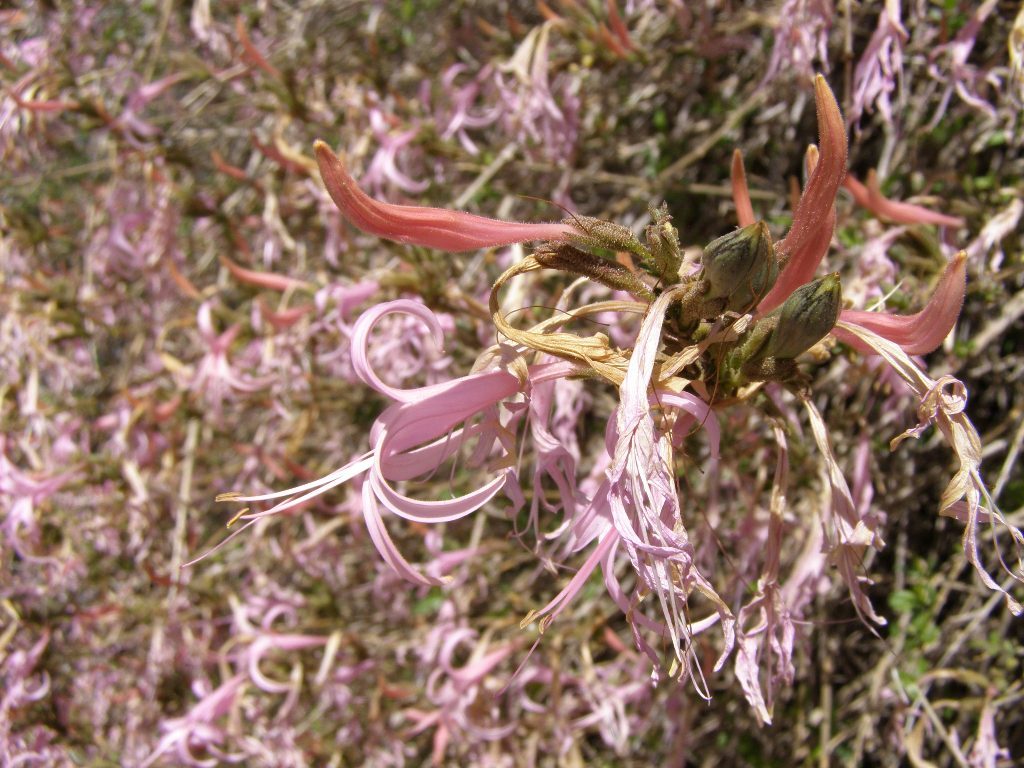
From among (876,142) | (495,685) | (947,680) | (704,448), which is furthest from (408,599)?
(876,142)

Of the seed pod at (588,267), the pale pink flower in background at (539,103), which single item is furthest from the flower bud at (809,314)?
the pale pink flower in background at (539,103)

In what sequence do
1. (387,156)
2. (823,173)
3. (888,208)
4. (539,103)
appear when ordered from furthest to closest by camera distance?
(387,156) → (539,103) → (888,208) → (823,173)

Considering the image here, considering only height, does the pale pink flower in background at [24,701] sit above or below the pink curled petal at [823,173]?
below

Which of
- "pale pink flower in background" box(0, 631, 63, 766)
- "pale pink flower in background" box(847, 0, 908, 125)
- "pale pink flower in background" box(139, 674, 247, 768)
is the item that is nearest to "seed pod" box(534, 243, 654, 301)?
"pale pink flower in background" box(847, 0, 908, 125)

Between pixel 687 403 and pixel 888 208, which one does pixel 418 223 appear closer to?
pixel 687 403

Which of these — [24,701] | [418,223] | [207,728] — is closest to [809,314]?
[418,223]

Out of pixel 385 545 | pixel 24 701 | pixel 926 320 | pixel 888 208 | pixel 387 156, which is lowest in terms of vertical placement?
pixel 24 701

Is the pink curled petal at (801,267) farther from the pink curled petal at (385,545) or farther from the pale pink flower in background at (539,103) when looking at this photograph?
the pale pink flower in background at (539,103)
